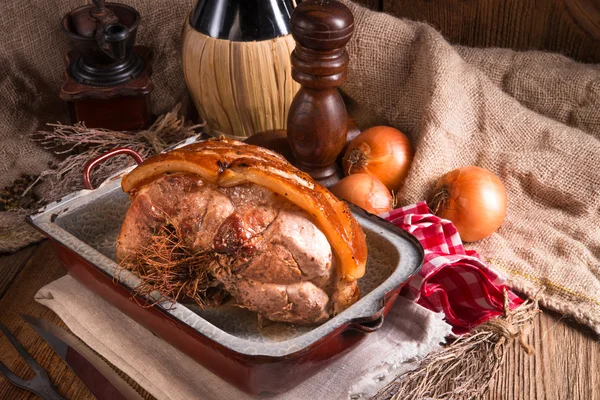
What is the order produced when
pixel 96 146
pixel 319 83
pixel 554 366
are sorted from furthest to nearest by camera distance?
pixel 96 146
pixel 319 83
pixel 554 366

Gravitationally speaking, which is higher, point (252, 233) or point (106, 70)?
point (252, 233)

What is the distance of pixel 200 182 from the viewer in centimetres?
140

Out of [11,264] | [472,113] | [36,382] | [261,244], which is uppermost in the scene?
[261,244]

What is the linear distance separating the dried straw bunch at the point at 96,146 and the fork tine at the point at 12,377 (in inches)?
Answer: 25.4

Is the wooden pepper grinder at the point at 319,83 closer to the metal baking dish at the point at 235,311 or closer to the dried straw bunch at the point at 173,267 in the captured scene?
the metal baking dish at the point at 235,311

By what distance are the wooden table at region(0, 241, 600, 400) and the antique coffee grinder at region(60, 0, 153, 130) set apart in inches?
22.1

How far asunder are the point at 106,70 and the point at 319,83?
67cm

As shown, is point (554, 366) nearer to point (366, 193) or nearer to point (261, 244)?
point (366, 193)

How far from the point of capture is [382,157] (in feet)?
6.66

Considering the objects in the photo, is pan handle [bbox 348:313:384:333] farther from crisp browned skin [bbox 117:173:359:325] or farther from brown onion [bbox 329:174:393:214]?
brown onion [bbox 329:174:393:214]

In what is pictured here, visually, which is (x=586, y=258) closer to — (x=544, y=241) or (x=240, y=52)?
(x=544, y=241)

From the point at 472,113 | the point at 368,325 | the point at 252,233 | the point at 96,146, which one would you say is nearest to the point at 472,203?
the point at 472,113

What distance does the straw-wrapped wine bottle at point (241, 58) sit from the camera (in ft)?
6.81

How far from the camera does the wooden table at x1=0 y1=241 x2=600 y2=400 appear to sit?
1.50 m
